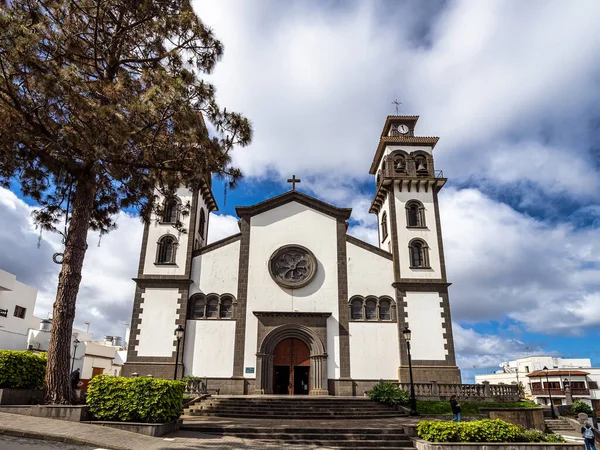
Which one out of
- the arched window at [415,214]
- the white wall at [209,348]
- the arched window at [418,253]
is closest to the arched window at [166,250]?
the white wall at [209,348]

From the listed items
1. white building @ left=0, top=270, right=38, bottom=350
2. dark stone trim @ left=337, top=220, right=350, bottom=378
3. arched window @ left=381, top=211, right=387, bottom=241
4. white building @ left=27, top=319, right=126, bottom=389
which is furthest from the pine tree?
white building @ left=0, top=270, right=38, bottom=350

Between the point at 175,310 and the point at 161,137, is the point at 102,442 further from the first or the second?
the point at 175,310

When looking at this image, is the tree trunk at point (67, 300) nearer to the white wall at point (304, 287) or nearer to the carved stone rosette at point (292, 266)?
the white wall at point (304, 287)

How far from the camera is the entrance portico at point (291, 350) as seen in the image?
23.4 m

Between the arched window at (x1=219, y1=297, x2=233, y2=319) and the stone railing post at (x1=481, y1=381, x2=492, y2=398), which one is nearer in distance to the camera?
the stone railing post at (x1=481, y1=381, x2=492, y2=398)

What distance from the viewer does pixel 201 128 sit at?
12.6 meters

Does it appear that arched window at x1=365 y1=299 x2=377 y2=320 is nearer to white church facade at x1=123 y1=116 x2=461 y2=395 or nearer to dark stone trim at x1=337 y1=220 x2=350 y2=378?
white church facade at x1=123 y1=116 x2=461 y2=395

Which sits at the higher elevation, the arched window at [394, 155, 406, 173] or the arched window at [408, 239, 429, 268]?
the arched window at [394, 155, 406, 173]

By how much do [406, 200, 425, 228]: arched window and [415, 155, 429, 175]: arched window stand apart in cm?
189

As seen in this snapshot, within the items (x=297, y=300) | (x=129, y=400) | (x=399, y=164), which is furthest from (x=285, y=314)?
(x=129, y=400)

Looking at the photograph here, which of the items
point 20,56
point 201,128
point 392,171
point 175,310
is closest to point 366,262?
point 392,171

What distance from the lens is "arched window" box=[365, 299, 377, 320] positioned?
24542mm

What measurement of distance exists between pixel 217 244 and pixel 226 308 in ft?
11.7

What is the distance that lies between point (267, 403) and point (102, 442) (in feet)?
32.1
